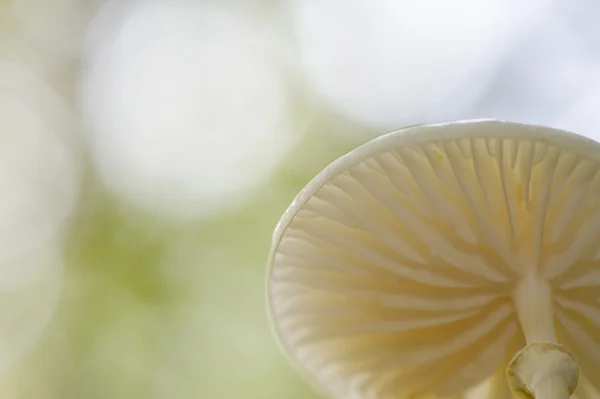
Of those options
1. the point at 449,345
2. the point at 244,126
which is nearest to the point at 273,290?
the point at 449,345

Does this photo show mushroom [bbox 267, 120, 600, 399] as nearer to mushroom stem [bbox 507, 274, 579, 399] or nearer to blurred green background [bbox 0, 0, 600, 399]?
mushroom stem [bbox 507, 274, 579, 399]

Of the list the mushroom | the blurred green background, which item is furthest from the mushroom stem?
the blurred green background

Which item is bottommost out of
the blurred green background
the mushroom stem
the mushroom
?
the mushroom stem

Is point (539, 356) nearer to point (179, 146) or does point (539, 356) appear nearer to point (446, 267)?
point (446, 267)

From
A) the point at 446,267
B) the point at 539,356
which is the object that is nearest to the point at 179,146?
the point at 446,267

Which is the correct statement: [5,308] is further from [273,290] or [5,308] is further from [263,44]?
[273,290]

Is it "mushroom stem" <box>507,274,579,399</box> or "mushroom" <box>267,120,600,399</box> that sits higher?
"mushroom" <box>267,120,600,399</box>
